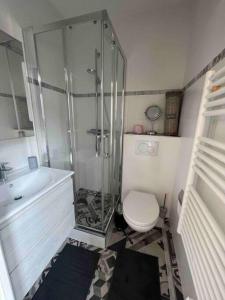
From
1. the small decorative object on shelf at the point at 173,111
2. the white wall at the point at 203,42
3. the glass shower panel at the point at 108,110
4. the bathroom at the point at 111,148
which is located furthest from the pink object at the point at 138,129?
the white wall at the point at 203,42

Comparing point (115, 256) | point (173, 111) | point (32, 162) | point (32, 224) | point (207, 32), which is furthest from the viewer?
point (173, 111)

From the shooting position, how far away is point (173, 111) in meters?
1.72

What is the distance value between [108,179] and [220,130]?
1.26 meters

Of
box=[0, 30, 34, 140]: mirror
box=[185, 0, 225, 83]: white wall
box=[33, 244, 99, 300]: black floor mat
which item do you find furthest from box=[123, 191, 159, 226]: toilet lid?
box=[185, 0, 225, 83]: white wall

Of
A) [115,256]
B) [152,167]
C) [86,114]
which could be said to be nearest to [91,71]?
[86,114]

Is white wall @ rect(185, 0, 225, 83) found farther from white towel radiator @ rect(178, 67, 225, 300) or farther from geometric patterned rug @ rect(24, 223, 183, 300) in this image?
geometric patterned rug @ rect(24, 223, 183, 300)

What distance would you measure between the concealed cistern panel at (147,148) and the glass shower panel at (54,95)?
0.89 meters

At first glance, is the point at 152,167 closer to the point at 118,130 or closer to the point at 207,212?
the point at 118,130

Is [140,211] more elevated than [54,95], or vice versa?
[54,95]

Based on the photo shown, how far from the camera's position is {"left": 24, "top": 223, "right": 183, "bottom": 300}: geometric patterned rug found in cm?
117

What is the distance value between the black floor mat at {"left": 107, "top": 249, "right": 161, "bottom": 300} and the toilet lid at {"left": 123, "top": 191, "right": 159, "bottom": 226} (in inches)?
17.0

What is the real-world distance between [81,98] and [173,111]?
1178 mm

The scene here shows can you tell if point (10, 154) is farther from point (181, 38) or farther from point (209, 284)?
point (181, 38)

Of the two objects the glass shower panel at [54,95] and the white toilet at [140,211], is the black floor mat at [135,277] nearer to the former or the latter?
the white toilet at [140,211]
